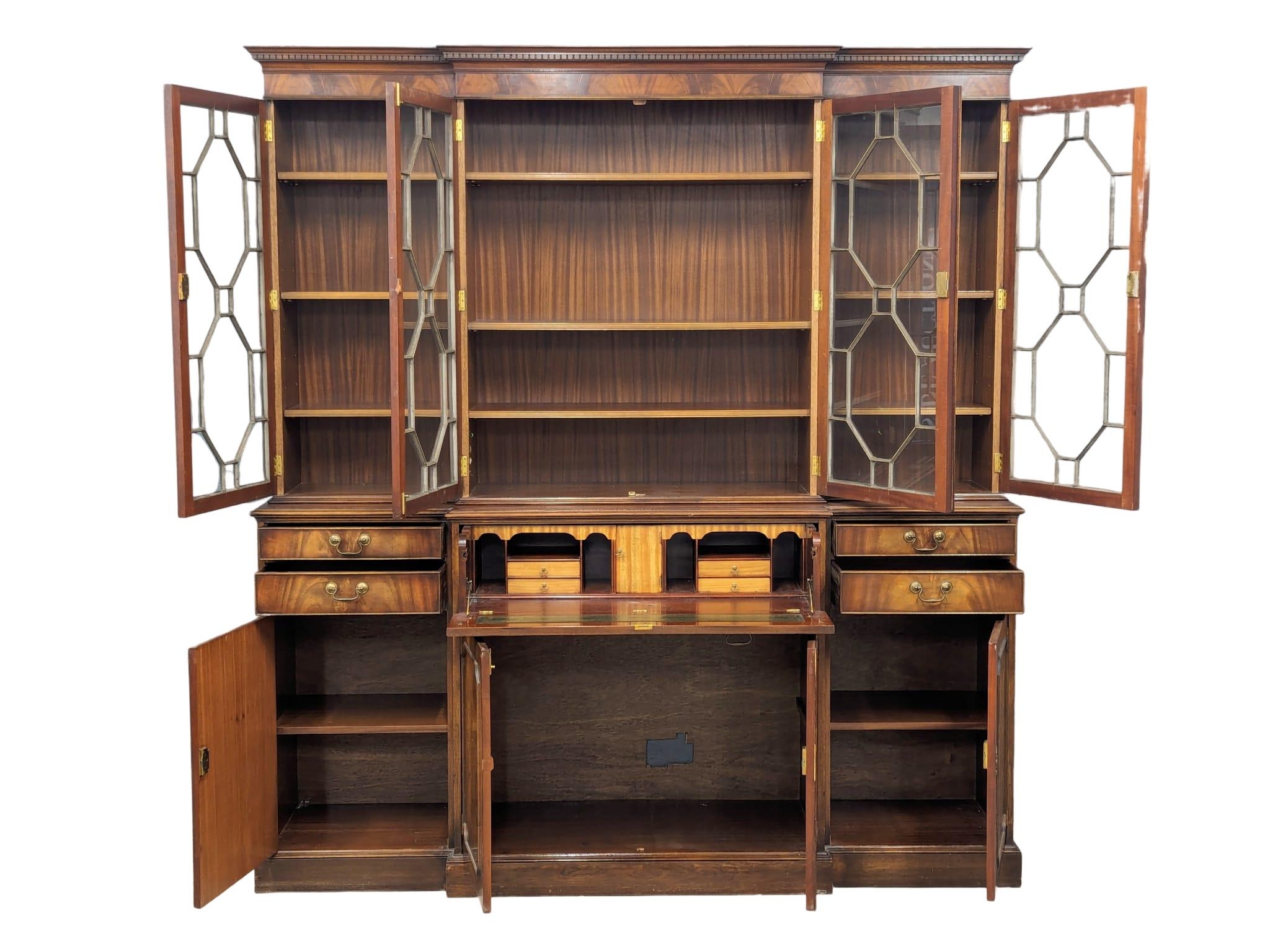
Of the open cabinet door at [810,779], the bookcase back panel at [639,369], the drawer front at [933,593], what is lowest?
the open cabinet door at [810,779]

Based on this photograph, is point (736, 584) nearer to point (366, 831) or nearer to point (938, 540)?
point (938, 540)

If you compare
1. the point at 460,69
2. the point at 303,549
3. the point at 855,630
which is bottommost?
the point at 855,630

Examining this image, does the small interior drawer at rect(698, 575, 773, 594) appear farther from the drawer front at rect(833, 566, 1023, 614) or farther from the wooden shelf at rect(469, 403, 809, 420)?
the wooden shelf at rect(469, 403, 809, 420)

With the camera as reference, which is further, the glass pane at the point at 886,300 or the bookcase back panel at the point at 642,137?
the bookcase back panel at the point at 642,137

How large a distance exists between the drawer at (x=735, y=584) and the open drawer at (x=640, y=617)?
77mm

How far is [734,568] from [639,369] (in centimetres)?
81

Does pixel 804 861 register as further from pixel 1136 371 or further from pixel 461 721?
pixel 1136 371

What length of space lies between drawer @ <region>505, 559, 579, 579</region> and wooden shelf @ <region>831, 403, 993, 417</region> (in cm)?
97

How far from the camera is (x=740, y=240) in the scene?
4.52m

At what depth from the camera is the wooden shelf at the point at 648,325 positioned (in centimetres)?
425

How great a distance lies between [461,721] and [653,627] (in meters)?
0.78

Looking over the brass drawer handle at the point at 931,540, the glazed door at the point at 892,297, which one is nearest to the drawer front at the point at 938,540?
the brass drawer handle at the point at 931,540

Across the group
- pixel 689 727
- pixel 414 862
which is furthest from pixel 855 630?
pixel 414 862

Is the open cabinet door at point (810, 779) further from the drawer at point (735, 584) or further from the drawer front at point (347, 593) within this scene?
the drawer front at point (347, 593)
